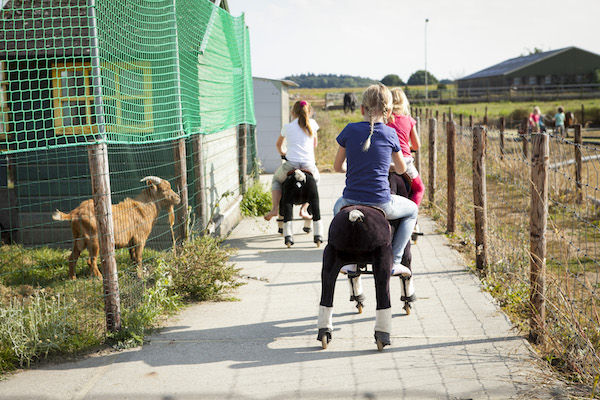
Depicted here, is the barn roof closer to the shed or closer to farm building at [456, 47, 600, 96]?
farm building at [456, 47, 600, 96]

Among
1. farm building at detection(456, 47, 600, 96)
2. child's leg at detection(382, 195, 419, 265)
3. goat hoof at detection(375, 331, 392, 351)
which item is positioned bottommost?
goat hoof at detection(375, 331, 392, 351)

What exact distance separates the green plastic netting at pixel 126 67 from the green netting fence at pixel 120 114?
0.02 metres

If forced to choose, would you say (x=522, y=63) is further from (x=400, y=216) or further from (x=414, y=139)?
(x=400, y=216)

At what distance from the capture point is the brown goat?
268 inches

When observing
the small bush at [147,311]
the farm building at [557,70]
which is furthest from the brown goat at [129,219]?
the farm building at [557,70]

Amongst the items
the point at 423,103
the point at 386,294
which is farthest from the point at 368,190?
the point at 423,103

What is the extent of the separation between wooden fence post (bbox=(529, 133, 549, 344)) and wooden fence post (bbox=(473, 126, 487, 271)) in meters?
1.95

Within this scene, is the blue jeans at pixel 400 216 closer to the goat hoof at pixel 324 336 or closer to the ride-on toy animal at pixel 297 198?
the goat hoof at pixel 324 336

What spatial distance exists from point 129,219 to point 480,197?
382cm

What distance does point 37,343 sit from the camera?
4.57 metres

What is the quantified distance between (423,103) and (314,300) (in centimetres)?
5343

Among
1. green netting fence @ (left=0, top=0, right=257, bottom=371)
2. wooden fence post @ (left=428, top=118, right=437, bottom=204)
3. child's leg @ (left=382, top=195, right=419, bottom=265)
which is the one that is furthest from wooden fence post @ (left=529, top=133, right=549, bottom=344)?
wooden fence post @ (left=428, top=118, right=437, bottom=204)

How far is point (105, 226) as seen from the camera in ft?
15.8

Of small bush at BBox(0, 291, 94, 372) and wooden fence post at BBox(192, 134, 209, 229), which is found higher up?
wooden fence post at BBox(192, 134, 209, 229)
